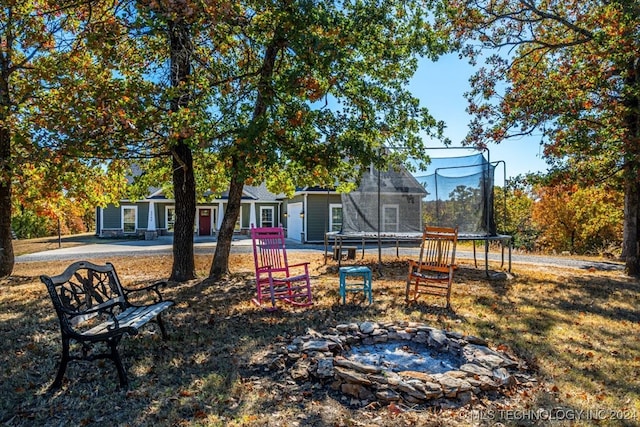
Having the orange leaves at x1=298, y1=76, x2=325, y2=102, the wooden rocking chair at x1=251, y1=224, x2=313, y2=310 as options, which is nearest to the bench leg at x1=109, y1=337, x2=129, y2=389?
the wooden rocking chair at x1=251, y1=224, x2=313, y2=310

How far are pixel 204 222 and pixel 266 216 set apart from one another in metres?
3.69

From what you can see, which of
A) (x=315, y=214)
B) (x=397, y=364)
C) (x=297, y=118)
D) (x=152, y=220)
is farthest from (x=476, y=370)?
(x=152, y=220)

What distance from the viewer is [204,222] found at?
23.5m

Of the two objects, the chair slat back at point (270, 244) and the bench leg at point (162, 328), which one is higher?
the chair slat back at point (270, 244)

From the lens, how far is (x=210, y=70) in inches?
262

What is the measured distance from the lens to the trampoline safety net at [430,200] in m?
8.74

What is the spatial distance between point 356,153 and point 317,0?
102 inches

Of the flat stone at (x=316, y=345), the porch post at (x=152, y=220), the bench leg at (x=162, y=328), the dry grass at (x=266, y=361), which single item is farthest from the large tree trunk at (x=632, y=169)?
the porch post at (x=152, y=220)

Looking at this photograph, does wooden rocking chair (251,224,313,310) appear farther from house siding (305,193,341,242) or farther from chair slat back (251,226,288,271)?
house siding (305,193,341,242)

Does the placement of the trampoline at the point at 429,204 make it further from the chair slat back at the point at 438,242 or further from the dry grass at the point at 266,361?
the dry grass at the point at 266,361

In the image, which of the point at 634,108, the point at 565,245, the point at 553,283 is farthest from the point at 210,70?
the point at 565,245

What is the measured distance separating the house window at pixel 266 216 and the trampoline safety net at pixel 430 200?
505 inches

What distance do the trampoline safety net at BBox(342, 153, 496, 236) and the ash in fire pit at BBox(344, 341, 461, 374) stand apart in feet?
15.2

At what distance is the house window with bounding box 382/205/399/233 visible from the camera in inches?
422
